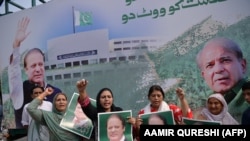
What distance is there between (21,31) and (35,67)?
2.14ft

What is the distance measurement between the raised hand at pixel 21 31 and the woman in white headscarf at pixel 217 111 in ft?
10.0

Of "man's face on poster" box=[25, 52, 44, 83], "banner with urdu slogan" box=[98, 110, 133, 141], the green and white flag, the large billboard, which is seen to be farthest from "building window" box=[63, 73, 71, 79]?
"banner with urdu slogan" box=[98, 110, 133, 141]

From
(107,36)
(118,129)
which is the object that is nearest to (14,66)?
(107,36)

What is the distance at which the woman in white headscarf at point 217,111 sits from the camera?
371 cm

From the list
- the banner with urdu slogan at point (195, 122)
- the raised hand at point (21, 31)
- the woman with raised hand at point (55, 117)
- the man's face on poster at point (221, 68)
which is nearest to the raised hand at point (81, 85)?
the woman with raised hand at point (55, 117)

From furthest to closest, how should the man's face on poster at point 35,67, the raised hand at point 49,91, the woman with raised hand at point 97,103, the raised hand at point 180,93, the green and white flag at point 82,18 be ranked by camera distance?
the man's face on poster at point 35,67, the raised hand at point 49,91, the green and white flag at point 82,18, the woman with raised hand at point 97,103, the raised hand at point 180,93

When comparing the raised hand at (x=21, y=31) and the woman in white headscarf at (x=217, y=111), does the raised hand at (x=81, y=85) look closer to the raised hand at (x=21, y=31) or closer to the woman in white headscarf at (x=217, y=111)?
the woman in white headscarf at (x=217, y=111)

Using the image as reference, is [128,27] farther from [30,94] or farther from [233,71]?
[30,94]

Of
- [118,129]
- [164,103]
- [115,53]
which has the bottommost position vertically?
[118,129]

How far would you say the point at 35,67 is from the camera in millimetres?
5531

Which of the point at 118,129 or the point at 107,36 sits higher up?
the point at 107,36

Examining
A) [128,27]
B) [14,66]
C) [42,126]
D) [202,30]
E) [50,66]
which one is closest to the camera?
[202,30]

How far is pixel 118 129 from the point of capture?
4109 mm

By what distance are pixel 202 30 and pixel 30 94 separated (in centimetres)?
284
